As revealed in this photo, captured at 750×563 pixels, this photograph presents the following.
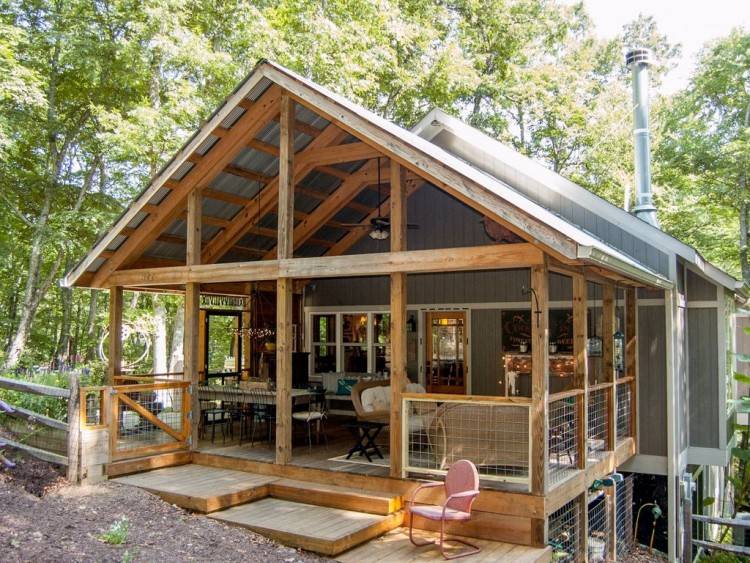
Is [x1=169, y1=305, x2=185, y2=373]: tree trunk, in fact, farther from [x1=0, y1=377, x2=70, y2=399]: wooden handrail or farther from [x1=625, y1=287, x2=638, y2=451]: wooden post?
[x1=625, y1=287, x2=638, y2=451]: wooden post

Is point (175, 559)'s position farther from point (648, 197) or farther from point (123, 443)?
point (648, 197)

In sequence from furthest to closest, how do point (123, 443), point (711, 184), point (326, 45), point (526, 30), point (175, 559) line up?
1. point (526, 30)
2. point (711, 184)
3. point (326, 45)
4. point (123, 443)
5. point (175, 559)

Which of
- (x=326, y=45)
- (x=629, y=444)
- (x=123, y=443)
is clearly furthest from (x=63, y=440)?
(x=326, y=45)

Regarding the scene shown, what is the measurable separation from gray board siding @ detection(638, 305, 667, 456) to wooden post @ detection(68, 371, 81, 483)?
767 cm

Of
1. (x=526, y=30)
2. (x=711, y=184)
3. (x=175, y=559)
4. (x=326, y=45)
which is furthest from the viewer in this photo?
(x=526, y=30)

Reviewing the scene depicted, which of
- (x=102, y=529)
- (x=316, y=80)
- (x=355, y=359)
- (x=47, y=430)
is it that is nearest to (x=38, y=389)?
(x=47, y=430)

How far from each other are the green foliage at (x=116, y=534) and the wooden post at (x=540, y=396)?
378cm

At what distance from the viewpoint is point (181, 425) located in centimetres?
876

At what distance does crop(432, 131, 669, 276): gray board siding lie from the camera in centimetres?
906

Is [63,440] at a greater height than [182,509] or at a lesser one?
greater

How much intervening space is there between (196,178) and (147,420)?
11.7 ft

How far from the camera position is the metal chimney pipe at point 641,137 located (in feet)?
35.1

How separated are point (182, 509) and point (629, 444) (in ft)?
20.0

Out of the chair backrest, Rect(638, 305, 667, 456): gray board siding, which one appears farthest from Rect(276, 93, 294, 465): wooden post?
Rect(638, 305, 667, 456): gray board siding
